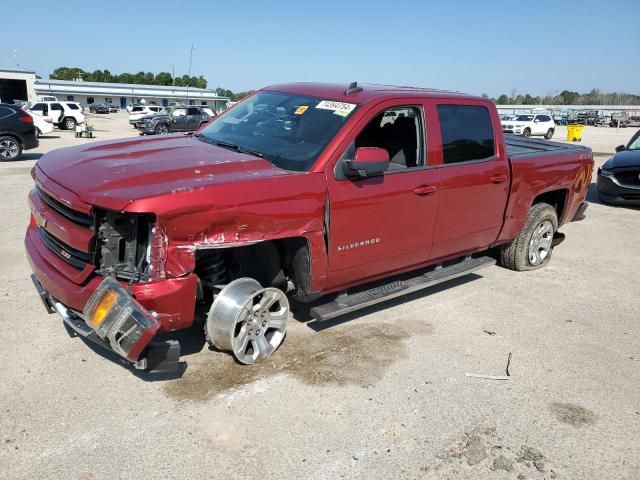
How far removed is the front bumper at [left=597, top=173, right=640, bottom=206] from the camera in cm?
1045

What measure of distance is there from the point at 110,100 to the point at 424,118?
92384mm

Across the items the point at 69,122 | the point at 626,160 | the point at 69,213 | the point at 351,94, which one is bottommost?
the point at 69,122

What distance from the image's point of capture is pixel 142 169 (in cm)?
346

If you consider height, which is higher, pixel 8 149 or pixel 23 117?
pixel 23 117

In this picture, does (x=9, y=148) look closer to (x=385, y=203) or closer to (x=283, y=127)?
(x=283, y=127)

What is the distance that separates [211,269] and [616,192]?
32.0ft

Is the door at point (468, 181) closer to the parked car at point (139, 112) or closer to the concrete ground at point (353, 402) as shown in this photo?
the concrete ground at point (353, 402)

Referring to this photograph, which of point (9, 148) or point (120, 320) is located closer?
point (120, 320)

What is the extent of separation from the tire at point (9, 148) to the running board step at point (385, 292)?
1327 centimetres

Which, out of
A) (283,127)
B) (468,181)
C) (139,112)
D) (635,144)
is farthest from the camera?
(139,112)

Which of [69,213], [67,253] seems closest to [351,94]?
[69,213]

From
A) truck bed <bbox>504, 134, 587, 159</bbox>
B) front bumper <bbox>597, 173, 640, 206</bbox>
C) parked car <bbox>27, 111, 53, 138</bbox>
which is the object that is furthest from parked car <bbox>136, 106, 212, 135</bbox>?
truck bed <bbox>504, 134, 587, 159</bbox>

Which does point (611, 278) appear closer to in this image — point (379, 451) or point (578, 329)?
point (578, 329)

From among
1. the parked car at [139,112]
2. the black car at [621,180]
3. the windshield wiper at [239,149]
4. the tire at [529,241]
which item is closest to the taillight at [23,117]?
the windshield wiper at [239,149]
